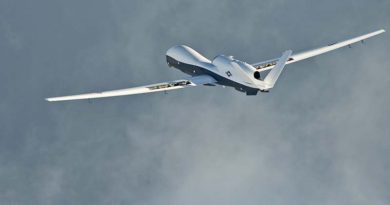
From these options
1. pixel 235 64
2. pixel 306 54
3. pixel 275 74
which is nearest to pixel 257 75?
pixel 275 74

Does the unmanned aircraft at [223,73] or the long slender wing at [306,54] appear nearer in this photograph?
the unmanned aircraft at [223,73]

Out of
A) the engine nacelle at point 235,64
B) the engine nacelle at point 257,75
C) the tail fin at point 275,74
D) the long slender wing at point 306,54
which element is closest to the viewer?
the tail fin at point 275,74

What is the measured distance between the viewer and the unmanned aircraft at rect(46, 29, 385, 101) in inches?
5359

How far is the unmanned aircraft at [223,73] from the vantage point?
136 m

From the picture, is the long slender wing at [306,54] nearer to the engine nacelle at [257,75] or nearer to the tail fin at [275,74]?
the engine nacelle at [257,75]

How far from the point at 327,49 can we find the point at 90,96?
4721cm

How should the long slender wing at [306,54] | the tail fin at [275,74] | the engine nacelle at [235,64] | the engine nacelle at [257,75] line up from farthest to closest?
the long slender wing at [306,54] < the engine nacelle at [235,64] < the engine nacelle at [257,75] < the tail fin at [275,74]

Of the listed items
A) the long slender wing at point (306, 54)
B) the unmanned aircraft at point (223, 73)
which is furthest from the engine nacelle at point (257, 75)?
the long slender wing at point (306, 54)

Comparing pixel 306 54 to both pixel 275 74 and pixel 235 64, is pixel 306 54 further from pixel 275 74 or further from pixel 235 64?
pixel 275 74

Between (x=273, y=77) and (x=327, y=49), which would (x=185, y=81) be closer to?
(x=273, y=77)

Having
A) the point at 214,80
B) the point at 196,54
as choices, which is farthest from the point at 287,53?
the point at 196,54

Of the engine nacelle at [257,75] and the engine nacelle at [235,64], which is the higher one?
the engine nacelle at [235,64]

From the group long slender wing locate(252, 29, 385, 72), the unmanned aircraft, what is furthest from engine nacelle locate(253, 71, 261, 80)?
long slender wing locate(252, 29, 385, 72)

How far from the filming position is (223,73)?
144 m
